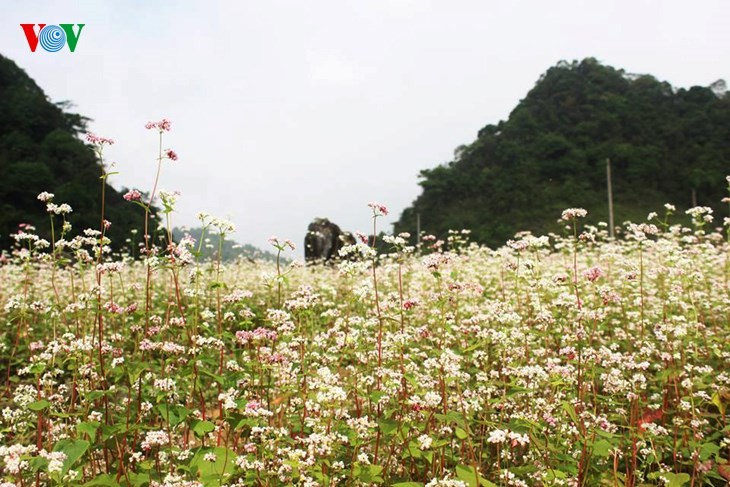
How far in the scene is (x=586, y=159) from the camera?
2477 inches

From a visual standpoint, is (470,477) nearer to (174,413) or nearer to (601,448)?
(601,448)

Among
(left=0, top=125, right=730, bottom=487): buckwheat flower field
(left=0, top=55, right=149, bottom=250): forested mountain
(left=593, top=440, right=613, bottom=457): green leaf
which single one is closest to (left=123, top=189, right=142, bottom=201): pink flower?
(left=0, top=125, right=730, bottom=487): buckwheat flower field

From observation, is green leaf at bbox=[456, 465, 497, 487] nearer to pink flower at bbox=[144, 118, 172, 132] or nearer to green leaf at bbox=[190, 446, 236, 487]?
green leaf at bbox=[190, 446, 236, 487]

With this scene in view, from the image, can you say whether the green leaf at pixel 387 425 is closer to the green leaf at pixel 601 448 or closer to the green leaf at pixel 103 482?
the green leaf at pixel 601 448

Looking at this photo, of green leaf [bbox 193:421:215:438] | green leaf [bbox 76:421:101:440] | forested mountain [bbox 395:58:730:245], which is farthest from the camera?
forested mountain [bbox 395:58:730:245]

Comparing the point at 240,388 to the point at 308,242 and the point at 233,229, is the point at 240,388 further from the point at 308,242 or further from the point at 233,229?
the point at 308,242

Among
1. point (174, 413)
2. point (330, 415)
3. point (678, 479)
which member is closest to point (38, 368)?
point (174, 413)

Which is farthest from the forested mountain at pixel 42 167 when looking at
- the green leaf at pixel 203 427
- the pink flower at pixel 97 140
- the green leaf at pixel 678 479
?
the green leaf at pixel 678 479

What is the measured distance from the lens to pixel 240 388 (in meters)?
3.88

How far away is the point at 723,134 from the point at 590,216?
2403 centimetres

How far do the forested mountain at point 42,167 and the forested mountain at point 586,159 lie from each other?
3584cm

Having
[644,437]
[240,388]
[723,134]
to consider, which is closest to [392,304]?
[240,388]

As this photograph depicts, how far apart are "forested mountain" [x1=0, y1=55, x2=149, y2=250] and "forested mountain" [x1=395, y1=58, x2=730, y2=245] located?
3584cm

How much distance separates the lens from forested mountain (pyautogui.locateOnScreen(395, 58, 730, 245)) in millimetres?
53531
